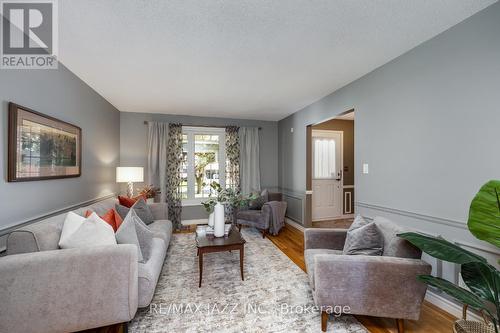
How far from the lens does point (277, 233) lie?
411cm

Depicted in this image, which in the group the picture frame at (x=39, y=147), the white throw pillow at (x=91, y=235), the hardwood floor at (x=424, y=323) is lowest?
the hardwood floor at (x=424, y=323)

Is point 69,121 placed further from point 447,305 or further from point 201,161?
point 447,305

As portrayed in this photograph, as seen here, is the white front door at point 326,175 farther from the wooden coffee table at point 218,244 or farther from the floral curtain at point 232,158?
the wooden coffee table at point 218,244

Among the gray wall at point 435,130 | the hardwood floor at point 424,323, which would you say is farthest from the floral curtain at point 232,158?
the hardwood floor at point 424,323

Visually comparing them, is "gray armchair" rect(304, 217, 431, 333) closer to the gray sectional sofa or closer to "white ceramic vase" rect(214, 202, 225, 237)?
"white ceramic vase" rect(214, 202, 225, 237)

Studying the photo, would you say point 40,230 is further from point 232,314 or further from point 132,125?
point 132,125

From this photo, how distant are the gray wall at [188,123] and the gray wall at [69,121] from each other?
1.24 feet

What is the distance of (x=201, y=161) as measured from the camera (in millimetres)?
5023

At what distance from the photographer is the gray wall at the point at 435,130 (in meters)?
1.70

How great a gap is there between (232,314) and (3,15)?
120 inches

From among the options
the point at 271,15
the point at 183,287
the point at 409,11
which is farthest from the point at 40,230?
the point at 409,11

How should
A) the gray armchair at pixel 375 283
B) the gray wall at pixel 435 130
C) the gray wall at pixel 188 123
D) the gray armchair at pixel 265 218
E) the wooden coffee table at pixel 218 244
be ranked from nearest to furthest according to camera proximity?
the gray armchair at pixel 375 283 < the gray wall at pixel 435 130 < the wooden coffee table at pixel 218 244 < the gray armchair at pixel 265 218 < the gray wall at pixel 188 123

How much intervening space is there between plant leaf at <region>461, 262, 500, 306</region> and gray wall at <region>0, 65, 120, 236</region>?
3.32 meters

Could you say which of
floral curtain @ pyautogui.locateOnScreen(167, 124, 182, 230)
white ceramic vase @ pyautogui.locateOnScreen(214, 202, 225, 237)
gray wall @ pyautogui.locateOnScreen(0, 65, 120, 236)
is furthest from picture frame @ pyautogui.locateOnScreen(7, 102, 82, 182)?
floral curtain @ pyautogui.locateOnScreen(167, 124, 182, 230)
